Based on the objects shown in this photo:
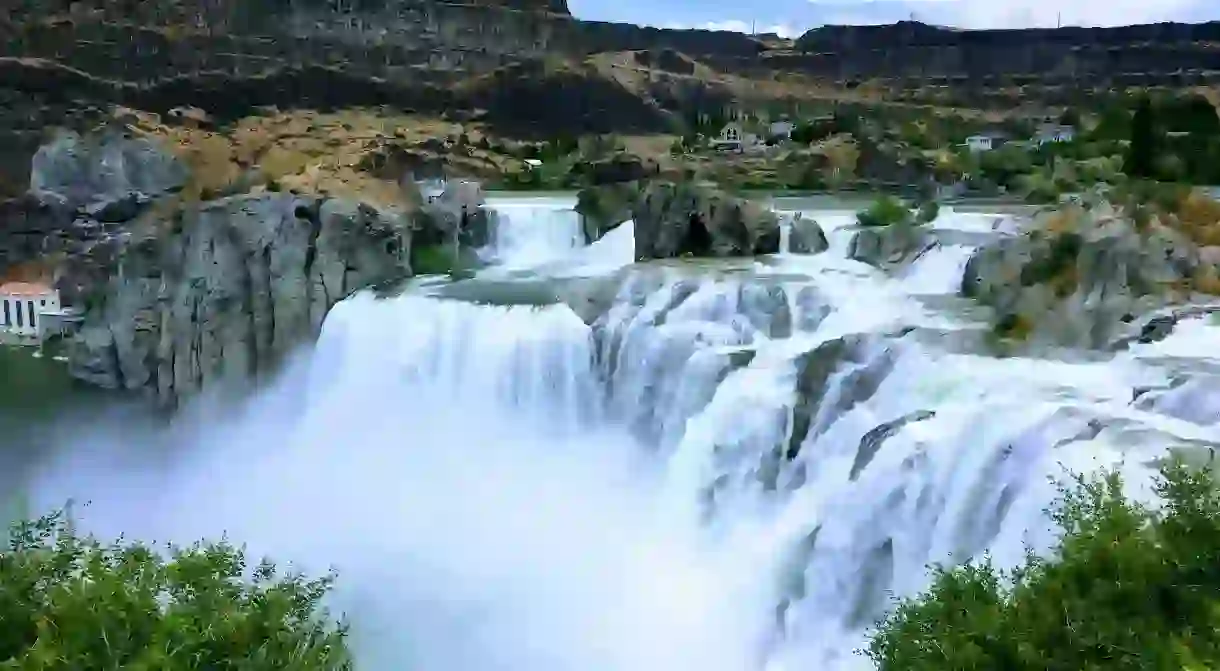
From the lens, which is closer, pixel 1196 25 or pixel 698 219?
pixel 698 219

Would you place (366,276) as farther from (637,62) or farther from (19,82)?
(637,62)

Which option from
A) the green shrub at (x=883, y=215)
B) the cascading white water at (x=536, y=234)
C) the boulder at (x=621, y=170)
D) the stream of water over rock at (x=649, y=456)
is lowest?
the stream of water over rock at (x=649, y=456)

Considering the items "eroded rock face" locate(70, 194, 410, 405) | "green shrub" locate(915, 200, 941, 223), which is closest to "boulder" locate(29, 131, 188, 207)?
"eroded rock face" locate(70, 194, 410, 405)

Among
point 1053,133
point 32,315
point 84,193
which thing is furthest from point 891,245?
point 1053,133

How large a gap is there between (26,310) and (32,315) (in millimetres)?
173

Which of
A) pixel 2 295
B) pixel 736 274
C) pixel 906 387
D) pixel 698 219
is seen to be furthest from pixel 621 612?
pixel 2 295

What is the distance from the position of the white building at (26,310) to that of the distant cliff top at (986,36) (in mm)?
47774

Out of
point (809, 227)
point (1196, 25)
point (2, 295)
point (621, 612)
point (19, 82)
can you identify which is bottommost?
point (621, 612)

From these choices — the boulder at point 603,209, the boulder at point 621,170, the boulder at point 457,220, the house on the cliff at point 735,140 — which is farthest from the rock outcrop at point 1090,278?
the house on the cliff at point 735,140

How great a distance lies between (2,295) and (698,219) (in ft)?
57.3

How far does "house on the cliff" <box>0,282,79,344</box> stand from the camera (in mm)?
25406

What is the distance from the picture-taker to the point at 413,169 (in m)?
36.8

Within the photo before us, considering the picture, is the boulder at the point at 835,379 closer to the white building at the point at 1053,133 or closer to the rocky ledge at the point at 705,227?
the rocky ledge at the point at 705,227

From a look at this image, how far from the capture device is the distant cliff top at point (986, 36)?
51906mm
